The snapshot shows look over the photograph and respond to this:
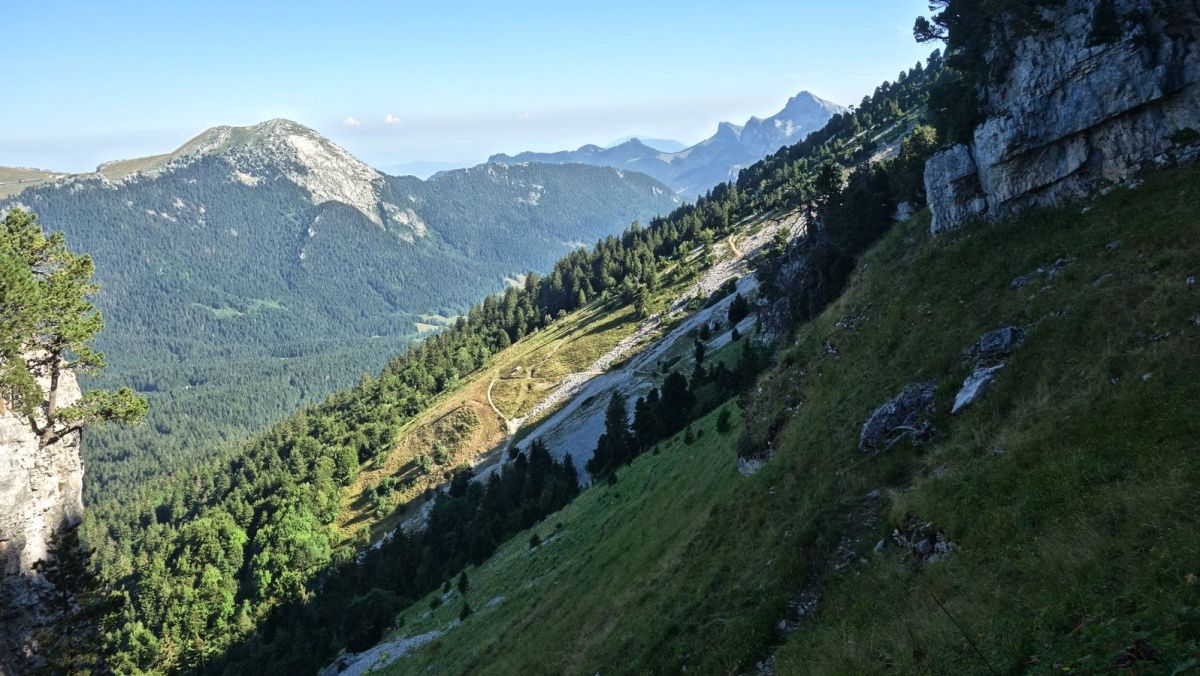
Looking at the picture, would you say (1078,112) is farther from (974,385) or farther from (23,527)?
(23,527)

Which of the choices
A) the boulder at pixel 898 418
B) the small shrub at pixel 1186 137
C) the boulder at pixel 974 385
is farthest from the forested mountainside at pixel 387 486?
the boulder at pixel 974 385

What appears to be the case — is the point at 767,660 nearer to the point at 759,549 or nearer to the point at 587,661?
the point at 759,549

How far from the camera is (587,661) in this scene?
26.3 metres

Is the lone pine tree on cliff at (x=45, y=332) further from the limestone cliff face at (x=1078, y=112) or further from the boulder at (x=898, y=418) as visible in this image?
the limestone cliff face at (x=1078, y=112)

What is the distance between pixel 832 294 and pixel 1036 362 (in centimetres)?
2883

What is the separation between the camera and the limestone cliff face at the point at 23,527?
25734 mm

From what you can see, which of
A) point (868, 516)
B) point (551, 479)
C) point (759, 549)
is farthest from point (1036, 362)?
point (551, 479)

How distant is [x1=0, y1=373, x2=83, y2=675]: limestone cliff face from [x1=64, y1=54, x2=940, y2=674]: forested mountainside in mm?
2461

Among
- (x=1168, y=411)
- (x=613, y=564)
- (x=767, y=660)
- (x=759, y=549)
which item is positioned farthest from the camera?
(x=613, y=564)

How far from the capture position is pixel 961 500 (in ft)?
61.2

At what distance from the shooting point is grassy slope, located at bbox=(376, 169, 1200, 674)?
13258mm

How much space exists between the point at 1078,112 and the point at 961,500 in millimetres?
26575

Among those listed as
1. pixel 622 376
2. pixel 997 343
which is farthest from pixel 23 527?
pixel 622 376

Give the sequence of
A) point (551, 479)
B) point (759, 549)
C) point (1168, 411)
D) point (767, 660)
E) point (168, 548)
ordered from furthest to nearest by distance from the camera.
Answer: point (168, 548) < point (551, 479) < point (759, 549) < point (767, 660) < point (1168, 411)
